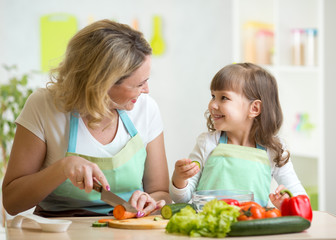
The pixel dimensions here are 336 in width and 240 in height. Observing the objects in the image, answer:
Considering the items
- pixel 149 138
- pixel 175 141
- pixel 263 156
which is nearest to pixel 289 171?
pixel 263 156

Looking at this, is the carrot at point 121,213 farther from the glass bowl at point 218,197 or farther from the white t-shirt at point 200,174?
the white t-shirt at point 200,174

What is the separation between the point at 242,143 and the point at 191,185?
0.89ft

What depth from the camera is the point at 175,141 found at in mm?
5020

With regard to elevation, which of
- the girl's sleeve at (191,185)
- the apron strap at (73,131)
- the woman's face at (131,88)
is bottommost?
the girl's sleeve at (191,185)

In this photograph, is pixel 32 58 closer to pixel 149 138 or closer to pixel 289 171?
pixel 149 138

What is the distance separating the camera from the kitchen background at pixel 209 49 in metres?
3.74

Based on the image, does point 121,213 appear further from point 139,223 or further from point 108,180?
point 108,180

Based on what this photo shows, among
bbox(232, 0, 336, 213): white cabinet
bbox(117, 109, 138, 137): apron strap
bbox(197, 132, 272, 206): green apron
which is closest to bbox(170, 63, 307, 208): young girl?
bbox(197, 132, 272, 206): green apron

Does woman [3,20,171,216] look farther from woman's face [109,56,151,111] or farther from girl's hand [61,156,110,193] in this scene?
girl's hand [61,156,110,193]

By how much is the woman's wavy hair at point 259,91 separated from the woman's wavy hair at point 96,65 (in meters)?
0.33

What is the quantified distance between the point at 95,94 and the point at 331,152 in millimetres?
2434

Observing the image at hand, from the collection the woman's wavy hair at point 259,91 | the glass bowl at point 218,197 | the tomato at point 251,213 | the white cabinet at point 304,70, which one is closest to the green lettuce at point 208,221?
the tomato at point 251,213

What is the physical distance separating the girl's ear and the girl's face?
16 millimetres

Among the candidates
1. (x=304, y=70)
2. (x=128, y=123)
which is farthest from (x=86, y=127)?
(x=304, y=70)
